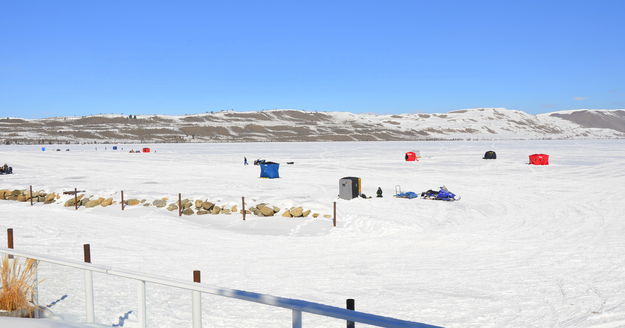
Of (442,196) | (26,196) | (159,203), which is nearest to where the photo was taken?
(442,196)

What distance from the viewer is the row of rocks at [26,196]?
28.5 m

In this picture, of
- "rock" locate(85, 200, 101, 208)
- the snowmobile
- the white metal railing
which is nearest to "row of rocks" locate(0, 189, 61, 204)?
"rock" locate(85, 200, 101, 208)

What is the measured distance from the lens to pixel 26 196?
29.3 meters

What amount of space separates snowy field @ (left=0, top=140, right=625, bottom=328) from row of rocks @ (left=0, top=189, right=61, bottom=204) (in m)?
1.07

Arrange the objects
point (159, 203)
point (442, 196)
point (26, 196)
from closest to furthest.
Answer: point (442, 196) < point (159, 203) < point (26, 196)

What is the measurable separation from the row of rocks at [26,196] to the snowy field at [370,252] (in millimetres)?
1073

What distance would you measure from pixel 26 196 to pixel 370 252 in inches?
936

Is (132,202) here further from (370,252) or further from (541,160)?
(541,160)

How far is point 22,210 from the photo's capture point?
77.4ft

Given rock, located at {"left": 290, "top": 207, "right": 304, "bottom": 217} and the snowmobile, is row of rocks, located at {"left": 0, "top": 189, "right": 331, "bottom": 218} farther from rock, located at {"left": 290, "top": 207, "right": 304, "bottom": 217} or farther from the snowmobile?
the snowmobile

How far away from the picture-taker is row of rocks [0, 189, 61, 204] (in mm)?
28455

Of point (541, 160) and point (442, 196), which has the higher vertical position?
point (541, 160)

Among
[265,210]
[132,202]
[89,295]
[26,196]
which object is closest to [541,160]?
[265,210]

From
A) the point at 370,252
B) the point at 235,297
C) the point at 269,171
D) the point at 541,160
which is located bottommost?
the point at 370,252
